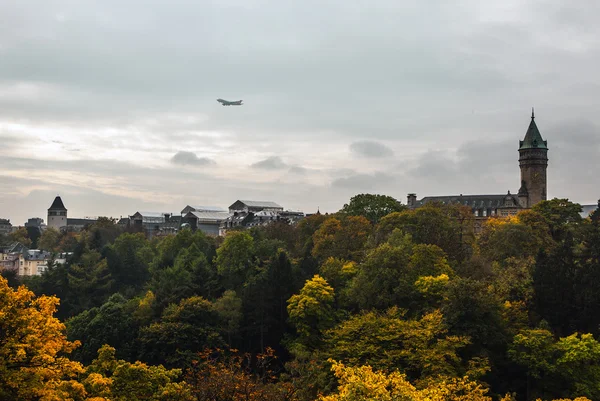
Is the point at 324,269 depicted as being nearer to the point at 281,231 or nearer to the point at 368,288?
the point at 368,288

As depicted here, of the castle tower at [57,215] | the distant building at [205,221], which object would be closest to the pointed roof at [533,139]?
the distant building at [205,221]

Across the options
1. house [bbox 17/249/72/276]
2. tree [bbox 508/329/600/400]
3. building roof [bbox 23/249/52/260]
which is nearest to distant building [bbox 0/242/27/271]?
house [bbox 17/249/72/276]

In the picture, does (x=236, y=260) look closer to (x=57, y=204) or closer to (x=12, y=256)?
(x=12, y=256)

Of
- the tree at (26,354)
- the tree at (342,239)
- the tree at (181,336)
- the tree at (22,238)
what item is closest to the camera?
the tree at (26,354)

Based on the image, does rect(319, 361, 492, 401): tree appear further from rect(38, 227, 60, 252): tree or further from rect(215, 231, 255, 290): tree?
rect(38, 227, 60, 252): tree

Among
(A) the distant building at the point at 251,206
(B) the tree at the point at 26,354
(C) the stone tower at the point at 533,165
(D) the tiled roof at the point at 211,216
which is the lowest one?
(B) the tree at the point at 26,354

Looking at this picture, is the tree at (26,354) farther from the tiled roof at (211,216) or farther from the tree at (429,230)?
the tiled roof at (211,216)

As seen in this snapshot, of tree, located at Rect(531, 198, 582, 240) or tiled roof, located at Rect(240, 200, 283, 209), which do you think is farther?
tiled roof, located at Rect(240, 200, 283, 209)

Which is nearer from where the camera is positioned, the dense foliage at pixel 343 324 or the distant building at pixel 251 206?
the dense foliage at pixel 343 324

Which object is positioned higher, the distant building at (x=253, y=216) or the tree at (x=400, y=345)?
the distant building at (x=253, y=216)
